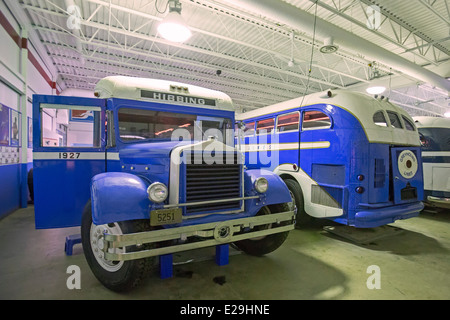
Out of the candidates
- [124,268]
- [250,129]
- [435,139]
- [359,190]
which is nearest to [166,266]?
[124,268]

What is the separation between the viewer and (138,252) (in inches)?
81.5

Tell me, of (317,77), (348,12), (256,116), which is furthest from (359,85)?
(256,116)

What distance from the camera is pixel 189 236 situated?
2.39 meters

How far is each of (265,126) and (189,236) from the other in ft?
13.4

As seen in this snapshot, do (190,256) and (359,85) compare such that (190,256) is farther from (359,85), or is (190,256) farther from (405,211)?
(359,85)

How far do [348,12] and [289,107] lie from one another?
11.8 feet

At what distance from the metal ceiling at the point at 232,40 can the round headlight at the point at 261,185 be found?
317cm

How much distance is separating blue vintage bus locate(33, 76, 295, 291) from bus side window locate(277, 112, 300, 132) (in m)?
1.68

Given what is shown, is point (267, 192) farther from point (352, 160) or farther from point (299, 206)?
point (299, 206)

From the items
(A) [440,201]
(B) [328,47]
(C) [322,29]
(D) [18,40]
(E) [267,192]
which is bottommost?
(A) [440,201]

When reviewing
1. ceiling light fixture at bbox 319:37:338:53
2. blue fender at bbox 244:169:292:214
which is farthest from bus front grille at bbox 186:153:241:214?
ceiling light fixture at bbox 319:37:338:53

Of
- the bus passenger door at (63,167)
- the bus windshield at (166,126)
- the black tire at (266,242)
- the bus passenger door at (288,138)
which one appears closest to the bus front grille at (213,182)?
the black tire at (266,242)

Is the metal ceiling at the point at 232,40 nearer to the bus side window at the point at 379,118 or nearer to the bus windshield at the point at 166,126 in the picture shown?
the bus side window at the point at 379,118

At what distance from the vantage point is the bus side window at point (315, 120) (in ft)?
14.3
